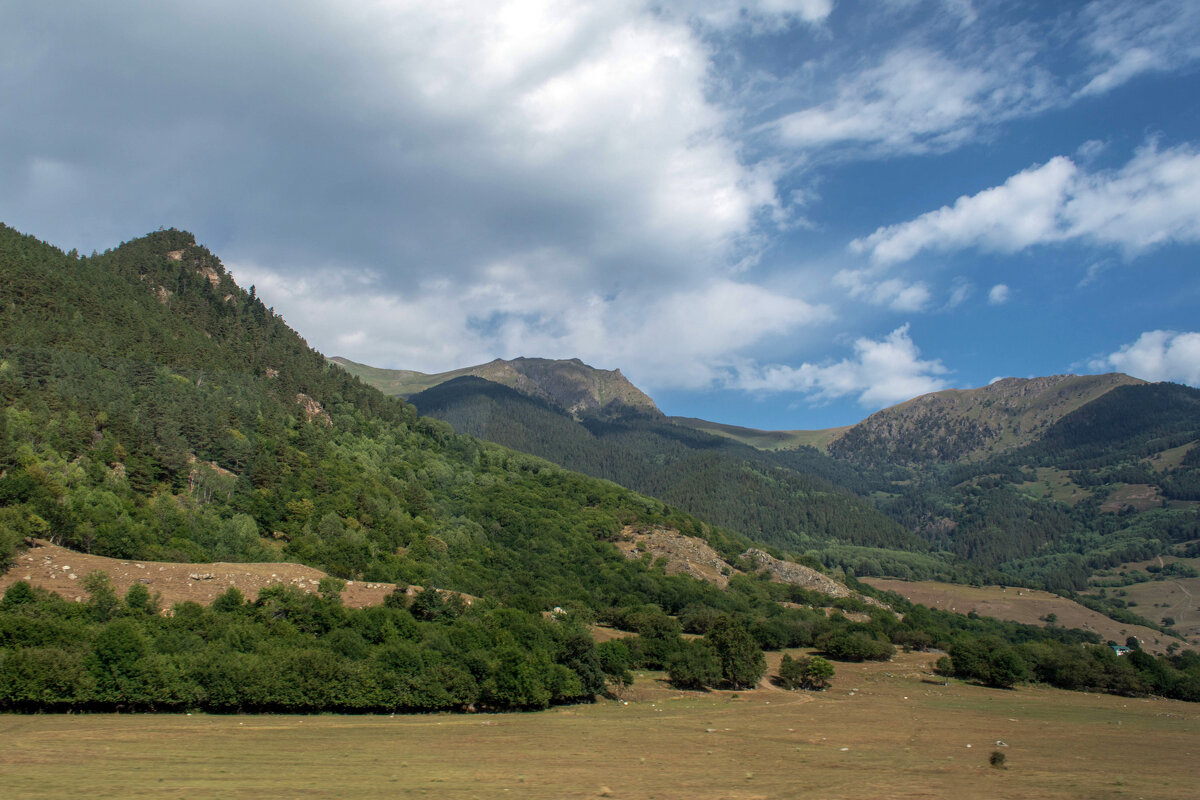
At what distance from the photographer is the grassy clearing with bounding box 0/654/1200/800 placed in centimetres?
2792

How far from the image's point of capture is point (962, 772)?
35031 millimetres

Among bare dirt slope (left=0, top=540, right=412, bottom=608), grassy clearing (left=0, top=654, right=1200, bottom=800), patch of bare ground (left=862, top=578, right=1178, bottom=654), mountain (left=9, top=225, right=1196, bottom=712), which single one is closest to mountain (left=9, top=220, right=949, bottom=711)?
mountain (left=9, top=225, right=1196, bottom=712)

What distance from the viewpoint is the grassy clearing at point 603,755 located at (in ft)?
91.6

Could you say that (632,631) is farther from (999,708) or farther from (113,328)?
(113,328)

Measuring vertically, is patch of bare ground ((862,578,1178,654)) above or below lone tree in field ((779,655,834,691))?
below

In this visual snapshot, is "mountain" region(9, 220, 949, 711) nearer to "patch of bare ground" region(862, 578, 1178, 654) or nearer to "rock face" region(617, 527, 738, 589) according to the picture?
"rock face" region(617, 527, 738, 589)

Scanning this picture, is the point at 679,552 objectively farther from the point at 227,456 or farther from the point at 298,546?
the point at 227,456

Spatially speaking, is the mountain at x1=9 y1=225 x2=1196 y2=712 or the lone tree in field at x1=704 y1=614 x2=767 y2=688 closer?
the mountain at x1=9 y1=225 x2=1196 y2=712

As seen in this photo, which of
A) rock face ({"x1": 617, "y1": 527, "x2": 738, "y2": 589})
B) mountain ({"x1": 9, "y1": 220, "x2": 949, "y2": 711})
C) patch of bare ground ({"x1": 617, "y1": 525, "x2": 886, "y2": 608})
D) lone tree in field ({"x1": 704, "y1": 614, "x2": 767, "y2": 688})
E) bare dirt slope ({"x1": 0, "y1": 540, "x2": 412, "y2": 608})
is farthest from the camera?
patch of bare ground ({"x1": 617, "y1": 525, "x2": 886, "y2": 608})

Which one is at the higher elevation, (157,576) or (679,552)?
(157,576)

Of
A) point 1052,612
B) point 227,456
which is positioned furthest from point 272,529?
point 1052,612

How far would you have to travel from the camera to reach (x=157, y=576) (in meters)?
59.2

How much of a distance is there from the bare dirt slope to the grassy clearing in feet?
62.4

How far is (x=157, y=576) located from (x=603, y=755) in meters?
46.4
